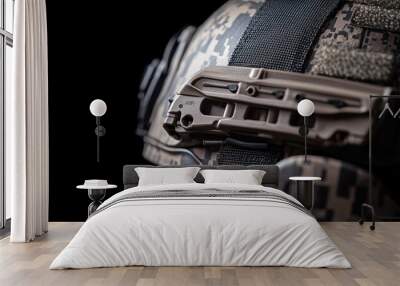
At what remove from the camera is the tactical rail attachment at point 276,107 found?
7.14 meters

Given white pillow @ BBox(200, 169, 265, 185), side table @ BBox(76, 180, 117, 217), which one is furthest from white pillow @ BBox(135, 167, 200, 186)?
side table @ BBox(76, 180, 117, 217)

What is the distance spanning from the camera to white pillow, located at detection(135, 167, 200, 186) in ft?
21.8

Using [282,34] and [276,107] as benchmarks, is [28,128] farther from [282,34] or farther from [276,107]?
[282,34]

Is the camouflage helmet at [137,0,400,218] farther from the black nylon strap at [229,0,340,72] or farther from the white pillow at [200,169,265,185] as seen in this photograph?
the white pillow at [200,169,265,185]

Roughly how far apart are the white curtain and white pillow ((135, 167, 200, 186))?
108cm

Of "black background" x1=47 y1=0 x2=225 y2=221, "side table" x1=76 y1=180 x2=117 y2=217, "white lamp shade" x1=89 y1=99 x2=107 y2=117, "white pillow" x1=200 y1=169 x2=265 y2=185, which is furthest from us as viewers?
"black background" x1=47 y1=0 x2=225 y2=221

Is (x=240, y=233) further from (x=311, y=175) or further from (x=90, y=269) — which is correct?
(x=311, y=175)

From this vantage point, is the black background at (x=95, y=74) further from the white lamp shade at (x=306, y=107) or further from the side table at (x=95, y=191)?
the white lamp shade at (x=306, y=107)

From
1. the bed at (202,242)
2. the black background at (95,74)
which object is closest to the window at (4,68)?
the black background at (95,74)

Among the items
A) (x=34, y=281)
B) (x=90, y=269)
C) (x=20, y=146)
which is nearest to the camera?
(x=34, y=281)

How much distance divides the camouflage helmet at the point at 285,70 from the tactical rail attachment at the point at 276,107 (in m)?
0.01

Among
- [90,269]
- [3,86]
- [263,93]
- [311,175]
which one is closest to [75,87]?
[3,86]

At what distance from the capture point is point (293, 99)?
7.22 metres

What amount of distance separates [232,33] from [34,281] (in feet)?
14.2
